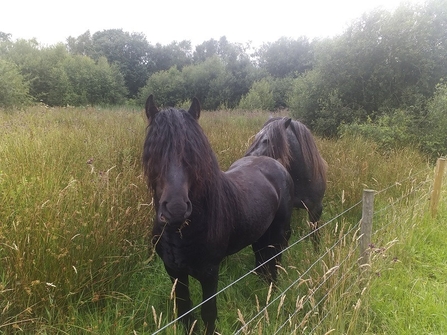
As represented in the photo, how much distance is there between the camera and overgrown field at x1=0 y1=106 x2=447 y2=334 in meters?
1.82

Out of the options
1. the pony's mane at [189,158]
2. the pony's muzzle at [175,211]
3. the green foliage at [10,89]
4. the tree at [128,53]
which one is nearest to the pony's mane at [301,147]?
the pony's mane at [189,158]

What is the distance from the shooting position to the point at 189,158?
1.70 metres

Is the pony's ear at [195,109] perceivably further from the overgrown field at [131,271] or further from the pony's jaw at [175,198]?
the overgrown field at [131,271]

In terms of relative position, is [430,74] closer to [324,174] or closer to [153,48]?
[324,174]

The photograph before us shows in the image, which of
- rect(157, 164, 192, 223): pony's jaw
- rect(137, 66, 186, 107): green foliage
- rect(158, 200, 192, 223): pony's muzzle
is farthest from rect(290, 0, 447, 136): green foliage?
rect(137, 66, 186, 107): green foliage

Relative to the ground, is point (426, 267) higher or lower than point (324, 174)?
lower

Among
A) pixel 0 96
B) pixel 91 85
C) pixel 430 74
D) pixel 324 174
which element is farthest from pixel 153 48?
pixel 324 174

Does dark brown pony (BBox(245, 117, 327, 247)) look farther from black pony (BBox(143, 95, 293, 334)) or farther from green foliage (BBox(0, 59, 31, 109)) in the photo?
green foliage (BBox(0, 59, 31, 109))

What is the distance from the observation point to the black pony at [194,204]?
63.7 inches

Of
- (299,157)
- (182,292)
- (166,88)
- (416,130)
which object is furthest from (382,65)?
(166,88)

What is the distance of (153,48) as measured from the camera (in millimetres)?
46906

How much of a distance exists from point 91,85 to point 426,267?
30993 millimetres

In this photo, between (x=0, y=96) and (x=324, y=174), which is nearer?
(x=324, y=174)

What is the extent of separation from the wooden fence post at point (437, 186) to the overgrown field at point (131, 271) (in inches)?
4.7
